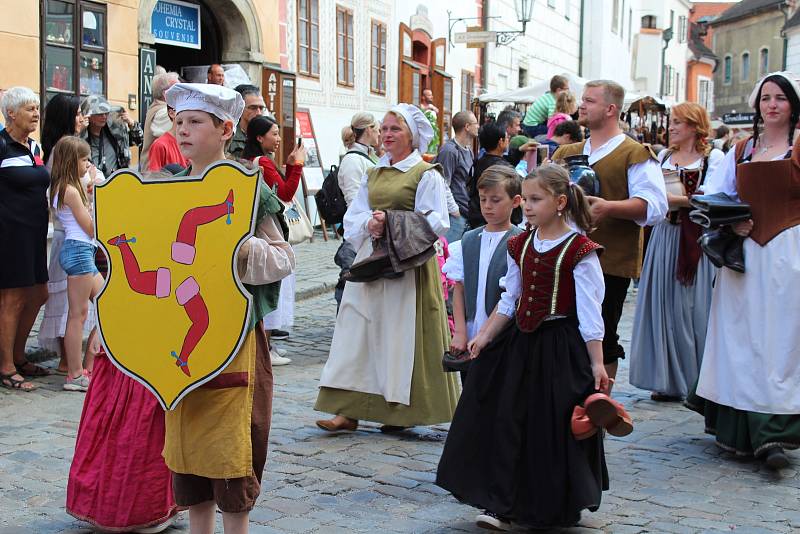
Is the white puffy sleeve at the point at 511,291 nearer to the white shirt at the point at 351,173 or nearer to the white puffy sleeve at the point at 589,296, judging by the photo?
the white puffy sleeve at the point at 589,296

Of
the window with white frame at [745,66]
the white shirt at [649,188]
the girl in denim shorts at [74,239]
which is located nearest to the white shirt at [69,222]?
the girl in denim shorts at [74,239]

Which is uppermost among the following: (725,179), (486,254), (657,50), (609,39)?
(657,50)

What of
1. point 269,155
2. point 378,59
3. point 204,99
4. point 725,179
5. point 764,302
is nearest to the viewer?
point 204,99

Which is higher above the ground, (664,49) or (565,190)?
(664,49)

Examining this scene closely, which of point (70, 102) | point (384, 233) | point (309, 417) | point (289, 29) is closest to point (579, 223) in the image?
point (384, 233)

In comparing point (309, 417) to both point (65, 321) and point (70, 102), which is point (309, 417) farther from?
point (70, 102)

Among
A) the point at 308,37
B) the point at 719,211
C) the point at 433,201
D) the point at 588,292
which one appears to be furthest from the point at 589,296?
the point at 308,37

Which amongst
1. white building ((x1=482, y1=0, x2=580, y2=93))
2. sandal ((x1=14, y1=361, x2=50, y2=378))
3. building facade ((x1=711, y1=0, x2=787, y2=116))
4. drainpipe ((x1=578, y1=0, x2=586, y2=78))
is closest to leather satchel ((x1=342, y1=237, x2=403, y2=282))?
sandal ((x1=14, y1=361, x2=50, y2=378))

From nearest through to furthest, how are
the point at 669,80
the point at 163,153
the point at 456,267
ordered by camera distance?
the point at 456,267 < the point at 163,153 < the point at 669,80

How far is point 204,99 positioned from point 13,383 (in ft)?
13.6

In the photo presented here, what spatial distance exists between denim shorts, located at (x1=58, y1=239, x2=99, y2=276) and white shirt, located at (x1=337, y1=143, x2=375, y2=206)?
1.82 m

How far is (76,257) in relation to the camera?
283 inches

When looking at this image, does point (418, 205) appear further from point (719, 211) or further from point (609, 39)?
point (609, 39)

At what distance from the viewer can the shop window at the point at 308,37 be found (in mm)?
16812
